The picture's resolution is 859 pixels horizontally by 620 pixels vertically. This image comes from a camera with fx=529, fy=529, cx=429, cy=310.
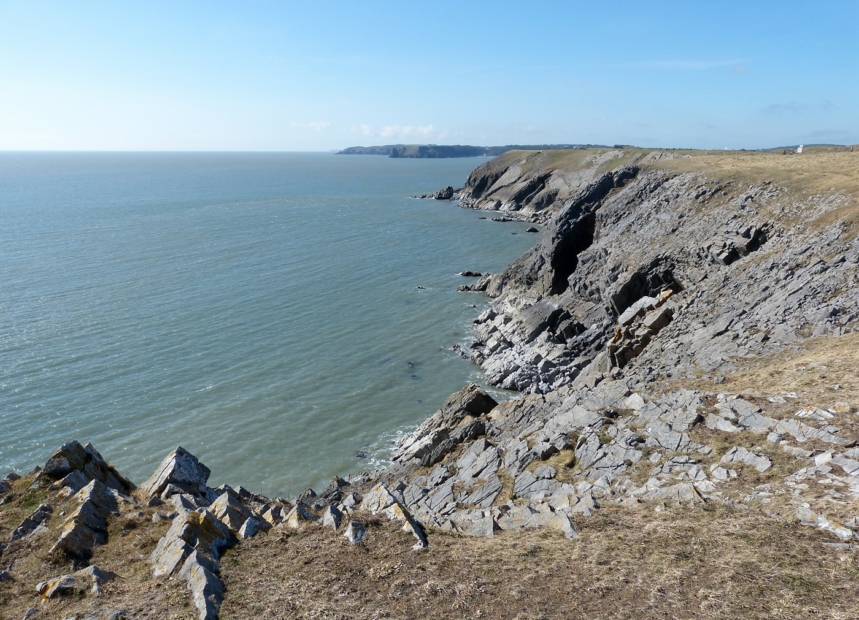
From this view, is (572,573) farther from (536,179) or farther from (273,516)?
(536,179)

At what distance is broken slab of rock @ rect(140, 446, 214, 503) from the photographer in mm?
18625

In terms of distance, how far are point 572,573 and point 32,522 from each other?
15.0 m

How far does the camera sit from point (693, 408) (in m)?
19.7

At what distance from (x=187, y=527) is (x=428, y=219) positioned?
357 ft

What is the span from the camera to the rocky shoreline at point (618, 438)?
47.7 feet

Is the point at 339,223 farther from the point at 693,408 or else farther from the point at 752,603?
the point at 752,603

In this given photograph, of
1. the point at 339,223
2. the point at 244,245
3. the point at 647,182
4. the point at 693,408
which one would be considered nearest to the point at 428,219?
the point at 339,223

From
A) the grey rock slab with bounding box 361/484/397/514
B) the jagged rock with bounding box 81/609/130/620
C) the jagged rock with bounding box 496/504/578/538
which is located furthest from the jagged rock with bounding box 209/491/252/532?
the jagged rock with bounding box 496/504/578/538

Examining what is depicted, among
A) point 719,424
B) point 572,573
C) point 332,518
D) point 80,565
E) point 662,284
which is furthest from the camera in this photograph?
point 662,284

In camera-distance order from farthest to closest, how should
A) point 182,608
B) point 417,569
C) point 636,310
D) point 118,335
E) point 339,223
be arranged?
point 339,223 < point 118,335 < point 636,310 < point 417,569 < point 182,608

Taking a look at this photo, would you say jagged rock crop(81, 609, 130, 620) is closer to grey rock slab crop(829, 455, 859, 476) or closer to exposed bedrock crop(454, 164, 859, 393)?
grey rock slab crop(829, 455, 859, 476)

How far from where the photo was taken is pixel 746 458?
16.3 meters

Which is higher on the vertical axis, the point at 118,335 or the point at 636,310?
the point at 636,310

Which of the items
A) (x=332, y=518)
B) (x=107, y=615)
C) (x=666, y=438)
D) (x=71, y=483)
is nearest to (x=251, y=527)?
(x=332, y=518)
